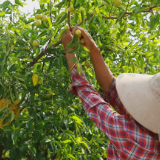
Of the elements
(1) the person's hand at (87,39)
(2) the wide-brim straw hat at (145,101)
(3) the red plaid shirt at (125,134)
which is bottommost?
(3) the red plaid shirt at (125,134)

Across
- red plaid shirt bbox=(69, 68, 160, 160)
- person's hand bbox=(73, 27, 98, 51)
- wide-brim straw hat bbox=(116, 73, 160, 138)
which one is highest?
person's hand bbox=(73, 27, 98, 51)

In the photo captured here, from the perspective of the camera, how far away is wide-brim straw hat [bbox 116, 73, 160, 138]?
1217mm

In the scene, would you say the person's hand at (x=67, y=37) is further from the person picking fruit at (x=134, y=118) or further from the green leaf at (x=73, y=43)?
the person picking fruit at (x=134, y=118)

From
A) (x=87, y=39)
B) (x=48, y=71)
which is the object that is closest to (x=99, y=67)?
(x=87, y=39)

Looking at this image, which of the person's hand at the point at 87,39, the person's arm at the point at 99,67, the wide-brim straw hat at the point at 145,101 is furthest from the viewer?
the person's arm at the point at 99,67

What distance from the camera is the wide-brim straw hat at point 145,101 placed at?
1217 mm

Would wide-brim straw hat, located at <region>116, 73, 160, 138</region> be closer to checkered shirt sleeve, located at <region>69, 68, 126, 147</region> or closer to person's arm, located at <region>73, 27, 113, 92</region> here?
checkered shirt sleeve, located at <region>69, 68, 126, 147</region>

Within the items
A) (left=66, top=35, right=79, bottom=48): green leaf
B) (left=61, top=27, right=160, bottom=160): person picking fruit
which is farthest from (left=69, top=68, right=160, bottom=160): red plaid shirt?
(left=66, top=35, right=79, bottom=48): green leaf

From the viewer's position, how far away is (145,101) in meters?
1.24

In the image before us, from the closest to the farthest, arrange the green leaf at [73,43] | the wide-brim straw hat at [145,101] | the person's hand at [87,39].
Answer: the wide-brim straw hat at [145,101] < the green leaf at [73,43] < the person's hand at [87,39]

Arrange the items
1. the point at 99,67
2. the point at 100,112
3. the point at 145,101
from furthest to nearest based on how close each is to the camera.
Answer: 1. the point at 99,67
2. the point at 100,112
3. the point at 145,101

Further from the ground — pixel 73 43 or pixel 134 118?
pixel 73 43

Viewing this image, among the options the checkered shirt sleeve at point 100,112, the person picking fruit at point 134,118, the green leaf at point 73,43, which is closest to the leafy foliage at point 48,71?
the green leaf at point 73,43

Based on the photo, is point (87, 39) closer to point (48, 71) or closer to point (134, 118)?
point (48, 71)
